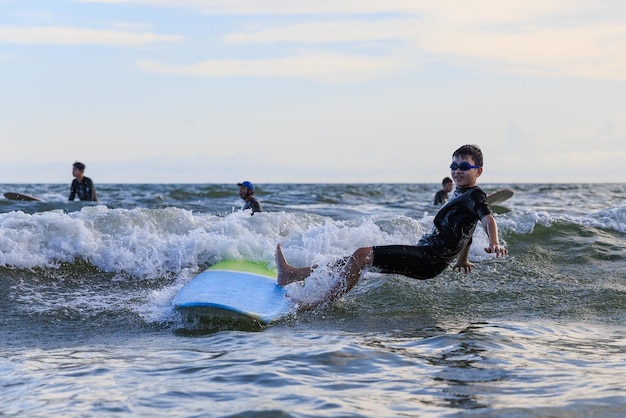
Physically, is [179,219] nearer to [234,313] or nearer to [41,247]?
[41,247]

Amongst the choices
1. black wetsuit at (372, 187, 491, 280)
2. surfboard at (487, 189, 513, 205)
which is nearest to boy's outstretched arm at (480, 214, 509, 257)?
black wetsuit at (372, 187, 491, 280)

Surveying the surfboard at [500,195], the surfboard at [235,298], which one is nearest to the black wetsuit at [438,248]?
the surfboard at [235,298]

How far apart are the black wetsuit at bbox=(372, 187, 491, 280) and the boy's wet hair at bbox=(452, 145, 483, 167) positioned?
252mm

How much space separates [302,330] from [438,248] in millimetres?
1370

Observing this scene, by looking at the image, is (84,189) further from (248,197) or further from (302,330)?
(302,330)

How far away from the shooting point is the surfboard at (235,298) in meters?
6.22

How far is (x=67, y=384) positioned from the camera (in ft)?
13.8

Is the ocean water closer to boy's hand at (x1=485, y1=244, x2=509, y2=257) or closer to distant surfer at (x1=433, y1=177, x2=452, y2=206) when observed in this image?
boy's hand at (x1=485, y1=244, x2=509, y2=257)

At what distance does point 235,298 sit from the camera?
6441 mm

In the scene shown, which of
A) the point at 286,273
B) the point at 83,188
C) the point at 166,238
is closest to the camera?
the point at 286,273

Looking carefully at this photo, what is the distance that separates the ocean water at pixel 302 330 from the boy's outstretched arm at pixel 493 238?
69 centimetres

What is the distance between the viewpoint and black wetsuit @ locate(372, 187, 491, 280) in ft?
20.5

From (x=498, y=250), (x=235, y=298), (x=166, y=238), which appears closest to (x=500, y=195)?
(x=166, y=238)

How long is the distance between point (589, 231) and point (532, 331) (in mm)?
6698
